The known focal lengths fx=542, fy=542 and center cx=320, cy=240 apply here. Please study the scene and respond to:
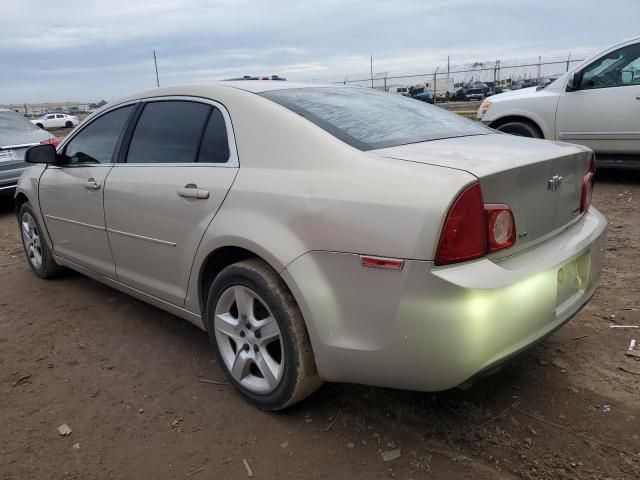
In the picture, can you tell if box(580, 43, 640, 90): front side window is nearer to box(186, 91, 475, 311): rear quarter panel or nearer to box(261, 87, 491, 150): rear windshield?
box(261, 87, 491, 150): rear windshield

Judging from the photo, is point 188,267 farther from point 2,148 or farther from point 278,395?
point 2,148

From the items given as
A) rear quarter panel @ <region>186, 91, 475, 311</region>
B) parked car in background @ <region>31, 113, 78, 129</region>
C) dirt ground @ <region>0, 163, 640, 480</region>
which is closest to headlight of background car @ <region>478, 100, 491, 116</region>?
dirt ground @ <region>0, 163, 640, 480</region>

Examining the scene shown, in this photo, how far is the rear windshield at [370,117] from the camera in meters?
2.51

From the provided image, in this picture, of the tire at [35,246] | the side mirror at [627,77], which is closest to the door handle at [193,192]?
the tire at [35,246]

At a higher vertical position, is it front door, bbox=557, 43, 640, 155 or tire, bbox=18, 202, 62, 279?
front door, bbox=557, 43, 640, 155

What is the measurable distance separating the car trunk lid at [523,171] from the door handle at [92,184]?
2070 mm

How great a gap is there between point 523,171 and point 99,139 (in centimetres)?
292

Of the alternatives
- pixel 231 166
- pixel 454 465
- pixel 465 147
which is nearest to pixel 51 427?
pixel 231 166

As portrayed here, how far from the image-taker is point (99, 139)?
383cm

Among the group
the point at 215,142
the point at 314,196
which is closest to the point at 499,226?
the point at 314,196

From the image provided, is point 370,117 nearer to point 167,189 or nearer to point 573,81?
point 167,189

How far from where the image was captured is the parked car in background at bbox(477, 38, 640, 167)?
262 inches

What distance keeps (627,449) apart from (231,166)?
2165 millimetres

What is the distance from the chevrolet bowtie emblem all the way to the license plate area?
1.09ft
